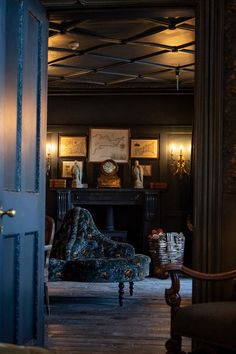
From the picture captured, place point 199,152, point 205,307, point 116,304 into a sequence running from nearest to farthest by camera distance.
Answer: point 205,307, point 199,152, point 116,304

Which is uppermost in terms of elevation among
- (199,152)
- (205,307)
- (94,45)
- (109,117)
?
(94,45)

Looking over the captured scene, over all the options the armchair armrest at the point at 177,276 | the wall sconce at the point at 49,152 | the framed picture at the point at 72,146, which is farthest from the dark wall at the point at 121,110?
the armchair armrest at the point at 177,276

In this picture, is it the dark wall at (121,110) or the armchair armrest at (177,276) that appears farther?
the dark wall at (121,110)

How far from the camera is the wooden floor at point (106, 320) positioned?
459 centimetres

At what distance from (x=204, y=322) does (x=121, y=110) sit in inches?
282

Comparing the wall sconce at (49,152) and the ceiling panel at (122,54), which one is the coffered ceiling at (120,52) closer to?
the ceiling panel at (122,54)

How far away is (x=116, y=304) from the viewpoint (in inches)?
263

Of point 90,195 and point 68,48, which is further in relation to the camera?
point 90,195

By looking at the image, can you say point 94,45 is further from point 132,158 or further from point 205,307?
point 205,307

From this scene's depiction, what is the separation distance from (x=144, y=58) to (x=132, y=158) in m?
2.43

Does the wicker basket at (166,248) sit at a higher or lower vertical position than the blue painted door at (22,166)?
lower

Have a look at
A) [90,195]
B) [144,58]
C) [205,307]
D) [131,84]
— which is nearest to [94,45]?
[144,58]

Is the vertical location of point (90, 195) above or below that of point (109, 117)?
below

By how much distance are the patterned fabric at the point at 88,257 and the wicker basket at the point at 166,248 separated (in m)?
2.24
